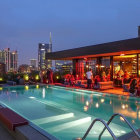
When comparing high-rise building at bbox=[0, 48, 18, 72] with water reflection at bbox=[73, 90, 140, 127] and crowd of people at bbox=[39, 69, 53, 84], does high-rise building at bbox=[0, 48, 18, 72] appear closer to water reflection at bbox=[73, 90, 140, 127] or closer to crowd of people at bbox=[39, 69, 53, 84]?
crowd of people at bbox=[39, 69, 53, 84]

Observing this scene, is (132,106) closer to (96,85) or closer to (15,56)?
(96,85)

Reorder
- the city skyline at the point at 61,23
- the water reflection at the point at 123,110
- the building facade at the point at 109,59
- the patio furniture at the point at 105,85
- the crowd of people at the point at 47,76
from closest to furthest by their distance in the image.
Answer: the water reflection at the point at 123,110, the building facade at the point at 109,59, the patio furniture at the point at 105,85, the crowd of people at the point at 47,76, the city skyline at the point at 61,23

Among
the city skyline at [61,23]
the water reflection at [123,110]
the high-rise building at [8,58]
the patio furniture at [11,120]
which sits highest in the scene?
the city skyline at [61,23]

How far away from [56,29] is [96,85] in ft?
299

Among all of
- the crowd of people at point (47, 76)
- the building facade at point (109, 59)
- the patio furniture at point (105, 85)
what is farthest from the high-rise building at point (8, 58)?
the patio furniture at point (105, 85)

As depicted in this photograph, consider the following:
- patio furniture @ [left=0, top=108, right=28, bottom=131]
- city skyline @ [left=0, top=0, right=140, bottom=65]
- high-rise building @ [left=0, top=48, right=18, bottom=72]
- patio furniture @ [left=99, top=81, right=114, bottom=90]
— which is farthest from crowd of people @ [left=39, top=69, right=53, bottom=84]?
high-rise building @ [left=0, top=48, right=18, bottom=72]

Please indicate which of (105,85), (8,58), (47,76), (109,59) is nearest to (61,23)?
(8,58)

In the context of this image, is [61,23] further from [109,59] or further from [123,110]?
[123,110]

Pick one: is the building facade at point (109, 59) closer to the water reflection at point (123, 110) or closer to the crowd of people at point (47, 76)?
the crowd of people at point (47, 76)

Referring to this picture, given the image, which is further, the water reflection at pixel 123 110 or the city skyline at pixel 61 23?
the city skyline at pixel 61 23

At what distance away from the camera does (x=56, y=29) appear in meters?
99.7

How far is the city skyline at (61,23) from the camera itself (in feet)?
245

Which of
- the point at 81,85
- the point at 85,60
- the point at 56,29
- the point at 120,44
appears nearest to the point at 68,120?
the point at 120,44

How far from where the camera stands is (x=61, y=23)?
9400 centimetres
